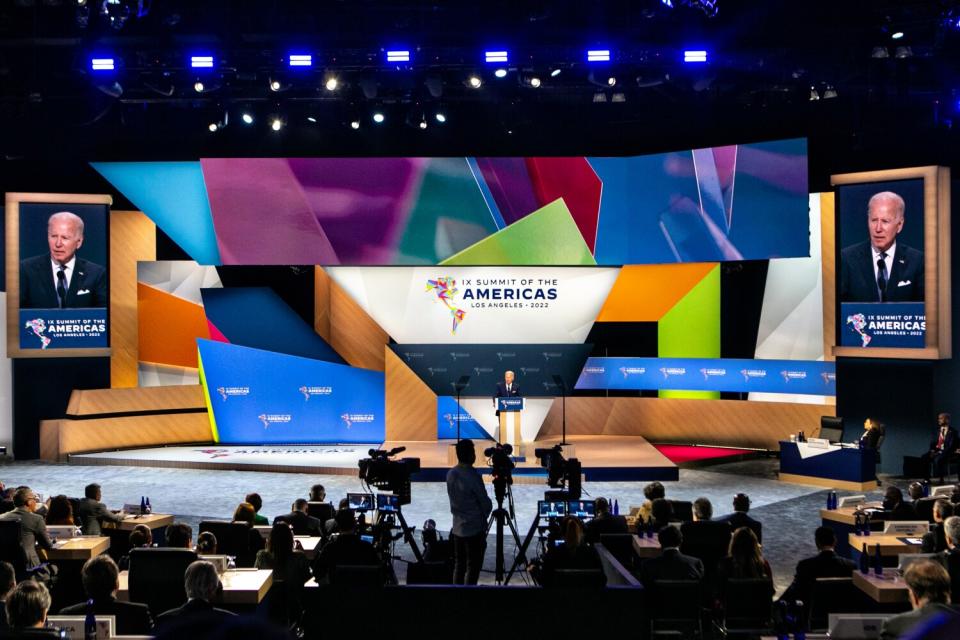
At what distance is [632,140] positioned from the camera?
16.6 m

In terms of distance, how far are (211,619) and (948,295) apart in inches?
562

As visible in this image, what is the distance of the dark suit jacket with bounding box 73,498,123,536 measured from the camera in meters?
7.67

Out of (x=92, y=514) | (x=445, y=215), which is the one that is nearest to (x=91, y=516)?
(x=92, y=514)

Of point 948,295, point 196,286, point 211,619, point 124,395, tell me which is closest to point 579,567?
point 211,619

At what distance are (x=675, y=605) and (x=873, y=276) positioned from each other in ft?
31.6

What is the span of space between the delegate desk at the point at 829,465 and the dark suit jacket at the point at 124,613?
34.5 ft

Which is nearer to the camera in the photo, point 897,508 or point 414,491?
point 897,508

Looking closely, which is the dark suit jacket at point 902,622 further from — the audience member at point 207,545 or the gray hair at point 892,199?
the gray hair at point 892,199

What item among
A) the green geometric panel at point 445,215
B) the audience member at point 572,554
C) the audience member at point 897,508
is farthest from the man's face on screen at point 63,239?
the audience member at point 897,508

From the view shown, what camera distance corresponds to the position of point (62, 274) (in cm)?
1588

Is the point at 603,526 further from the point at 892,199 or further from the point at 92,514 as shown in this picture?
the point at 892,199

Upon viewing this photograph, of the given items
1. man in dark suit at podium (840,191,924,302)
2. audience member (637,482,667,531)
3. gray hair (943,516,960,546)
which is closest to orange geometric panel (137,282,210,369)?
man in dark suit at podium (840,191,924,302)

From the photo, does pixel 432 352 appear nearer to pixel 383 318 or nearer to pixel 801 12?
pixel 383 318

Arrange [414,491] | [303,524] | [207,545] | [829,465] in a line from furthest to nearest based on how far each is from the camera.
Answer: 1. [829,465]
2. [414,491]
3. [303,524]
4. [207,545]
